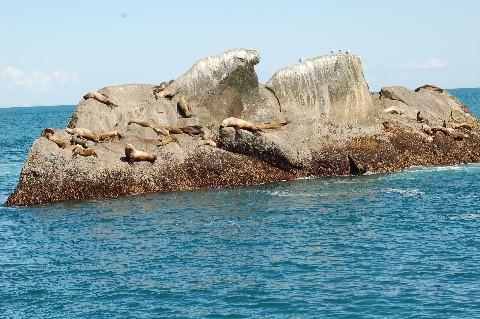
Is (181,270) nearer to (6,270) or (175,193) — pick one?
(6,270)

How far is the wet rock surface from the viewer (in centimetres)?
4275

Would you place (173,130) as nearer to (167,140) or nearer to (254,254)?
(167,140)

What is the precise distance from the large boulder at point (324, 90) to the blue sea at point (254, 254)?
28.8ft

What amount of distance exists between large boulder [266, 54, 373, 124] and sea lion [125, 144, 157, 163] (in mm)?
12759

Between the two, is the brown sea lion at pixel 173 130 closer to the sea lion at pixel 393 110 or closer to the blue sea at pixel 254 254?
the blue sea at pixel 254 254

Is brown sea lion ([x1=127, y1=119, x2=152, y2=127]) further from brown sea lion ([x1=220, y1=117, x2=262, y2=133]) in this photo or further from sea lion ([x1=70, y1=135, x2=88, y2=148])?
brown sea lion ([x1=220, y1=117, x2=262, y2=133])

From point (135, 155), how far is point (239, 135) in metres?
7.52

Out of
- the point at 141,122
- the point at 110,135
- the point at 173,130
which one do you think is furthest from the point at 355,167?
the point at 110,135

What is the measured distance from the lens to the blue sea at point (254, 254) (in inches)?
882

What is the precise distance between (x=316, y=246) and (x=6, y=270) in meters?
13.0

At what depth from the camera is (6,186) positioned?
5109 cm

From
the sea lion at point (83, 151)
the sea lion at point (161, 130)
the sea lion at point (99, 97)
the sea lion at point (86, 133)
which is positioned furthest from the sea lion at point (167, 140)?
the sea lion at point (99, 97)

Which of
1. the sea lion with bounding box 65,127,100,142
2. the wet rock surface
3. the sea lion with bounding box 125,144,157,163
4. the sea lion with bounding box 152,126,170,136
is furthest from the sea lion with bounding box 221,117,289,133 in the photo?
the sea lion with bounding box 65,127,100,142

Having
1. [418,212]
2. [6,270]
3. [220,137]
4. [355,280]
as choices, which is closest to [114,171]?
[220,137]
